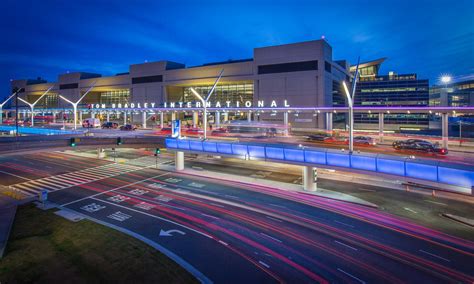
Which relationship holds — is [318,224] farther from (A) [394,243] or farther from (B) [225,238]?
(B) [225,238]

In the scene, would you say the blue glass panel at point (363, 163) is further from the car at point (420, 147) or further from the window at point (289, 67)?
the window at point (289, 67)

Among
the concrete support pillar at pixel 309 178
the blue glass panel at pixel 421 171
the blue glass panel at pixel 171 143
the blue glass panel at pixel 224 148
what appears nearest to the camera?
the blue glass panel at pixel 421 171

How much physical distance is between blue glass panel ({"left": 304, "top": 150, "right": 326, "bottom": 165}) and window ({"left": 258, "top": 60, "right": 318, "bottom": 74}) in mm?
57613

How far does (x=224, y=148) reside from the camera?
40.1m

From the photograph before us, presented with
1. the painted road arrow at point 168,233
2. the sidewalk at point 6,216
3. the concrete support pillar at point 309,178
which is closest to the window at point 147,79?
the sidewalk at point 6,216

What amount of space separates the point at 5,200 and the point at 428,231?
42617 millimetres

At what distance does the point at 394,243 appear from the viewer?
845 inches

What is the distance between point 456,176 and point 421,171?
102 inches

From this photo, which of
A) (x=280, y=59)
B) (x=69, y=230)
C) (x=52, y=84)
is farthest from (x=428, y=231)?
(x=52, y=84)

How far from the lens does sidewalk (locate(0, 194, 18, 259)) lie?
71.6 ft

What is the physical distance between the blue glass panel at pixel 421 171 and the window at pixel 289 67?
63.2m

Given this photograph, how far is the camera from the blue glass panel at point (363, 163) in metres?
28.5

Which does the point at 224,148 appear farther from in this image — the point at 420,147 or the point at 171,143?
the point at 420,147

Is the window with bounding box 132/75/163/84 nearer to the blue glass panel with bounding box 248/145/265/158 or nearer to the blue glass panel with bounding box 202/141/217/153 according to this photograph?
the blue glass panel with bounding box 202/141/217/153
